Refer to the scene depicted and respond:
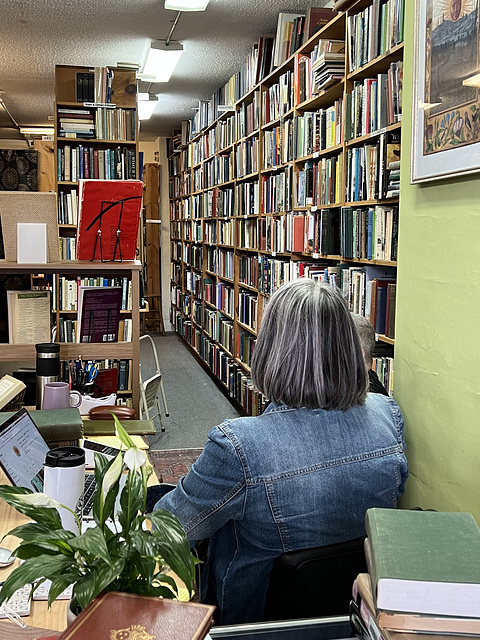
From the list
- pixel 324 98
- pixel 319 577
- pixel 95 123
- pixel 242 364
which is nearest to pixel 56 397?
pixel 319 577

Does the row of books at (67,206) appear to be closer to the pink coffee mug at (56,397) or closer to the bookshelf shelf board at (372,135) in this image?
the bookshelf shelf board at (372,135)

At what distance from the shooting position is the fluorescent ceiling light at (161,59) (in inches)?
218

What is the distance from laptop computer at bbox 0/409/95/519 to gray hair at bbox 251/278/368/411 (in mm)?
650

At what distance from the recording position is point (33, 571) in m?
0.89

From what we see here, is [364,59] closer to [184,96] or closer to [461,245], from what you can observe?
[461,245]

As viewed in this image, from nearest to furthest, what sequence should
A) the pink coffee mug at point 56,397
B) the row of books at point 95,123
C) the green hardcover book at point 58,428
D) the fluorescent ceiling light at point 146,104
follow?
the green hardcover book at point 58,428 → the pink coffee mug at point 56,397 → the row of books at point 95,123 → the fluorescent ceiling light at point 146,104

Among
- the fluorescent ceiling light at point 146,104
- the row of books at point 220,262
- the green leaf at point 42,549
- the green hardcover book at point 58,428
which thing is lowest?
the green hardcover book at point 58,428

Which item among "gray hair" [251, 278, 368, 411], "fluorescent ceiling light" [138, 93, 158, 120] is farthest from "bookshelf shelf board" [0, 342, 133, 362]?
"fluorescent ceiling light" [138, 93, 158, 120]

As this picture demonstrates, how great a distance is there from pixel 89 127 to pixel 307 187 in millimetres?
2074

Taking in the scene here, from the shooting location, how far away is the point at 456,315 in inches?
56.7

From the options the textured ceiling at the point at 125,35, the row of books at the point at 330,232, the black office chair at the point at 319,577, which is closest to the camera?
the black office chair at the point at 319,577

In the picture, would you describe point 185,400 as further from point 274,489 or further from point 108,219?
point 274,489

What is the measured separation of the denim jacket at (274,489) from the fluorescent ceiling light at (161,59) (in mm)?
4723

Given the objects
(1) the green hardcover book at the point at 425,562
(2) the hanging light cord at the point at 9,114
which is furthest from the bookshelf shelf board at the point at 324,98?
(2) the hanging light cord at the point at 9,114
